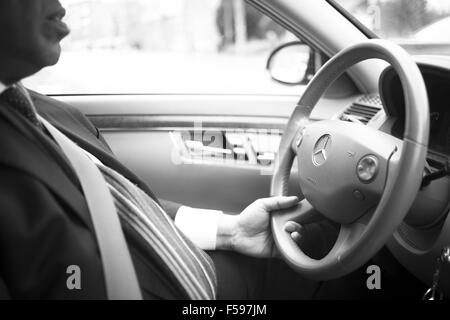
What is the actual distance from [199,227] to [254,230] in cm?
14

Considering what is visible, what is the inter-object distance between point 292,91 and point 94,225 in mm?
1131

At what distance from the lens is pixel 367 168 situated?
3.51ft


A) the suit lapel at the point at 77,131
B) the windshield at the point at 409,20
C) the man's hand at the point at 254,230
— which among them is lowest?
the man's hand at the point at 254,230

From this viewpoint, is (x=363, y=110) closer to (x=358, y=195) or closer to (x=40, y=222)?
(x=358, y=195)

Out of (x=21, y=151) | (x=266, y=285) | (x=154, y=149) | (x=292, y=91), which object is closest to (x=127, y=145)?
(x=154, y=149)

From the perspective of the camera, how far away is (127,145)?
1819 mm

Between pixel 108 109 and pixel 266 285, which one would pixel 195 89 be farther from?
pixel 266 285

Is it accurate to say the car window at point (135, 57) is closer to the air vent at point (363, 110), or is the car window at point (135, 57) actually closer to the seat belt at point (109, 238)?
the air vent at point (363, 110)

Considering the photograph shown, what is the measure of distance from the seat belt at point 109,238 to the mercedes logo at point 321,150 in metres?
0.50

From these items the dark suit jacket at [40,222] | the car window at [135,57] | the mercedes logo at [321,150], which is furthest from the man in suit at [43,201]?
the car window at [135,57]

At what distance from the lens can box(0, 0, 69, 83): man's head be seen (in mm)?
856

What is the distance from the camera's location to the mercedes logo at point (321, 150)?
3.94 feet

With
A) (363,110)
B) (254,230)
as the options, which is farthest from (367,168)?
(363,110)

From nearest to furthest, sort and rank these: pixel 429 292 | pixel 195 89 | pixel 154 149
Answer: pixel 429 292, pixel 154 149, pixel 195 89
